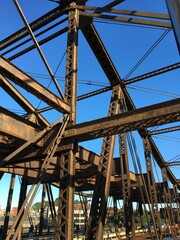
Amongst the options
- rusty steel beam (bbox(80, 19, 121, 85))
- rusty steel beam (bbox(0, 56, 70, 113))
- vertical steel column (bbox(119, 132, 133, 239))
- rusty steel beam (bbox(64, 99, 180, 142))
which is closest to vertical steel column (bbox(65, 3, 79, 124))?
rusty steel beam (bbox(0, 56, 70, 113))

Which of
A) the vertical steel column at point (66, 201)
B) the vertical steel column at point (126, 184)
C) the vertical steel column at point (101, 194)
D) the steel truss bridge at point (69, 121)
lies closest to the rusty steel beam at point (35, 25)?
the steel truss bridge at point (69, 121)

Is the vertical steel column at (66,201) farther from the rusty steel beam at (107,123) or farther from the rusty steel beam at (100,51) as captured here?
the rusty steel beam at (100,51)

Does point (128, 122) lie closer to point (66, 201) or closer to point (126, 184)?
point (66, 201)

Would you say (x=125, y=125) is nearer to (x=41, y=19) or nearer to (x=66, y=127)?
(x=66, y=127)

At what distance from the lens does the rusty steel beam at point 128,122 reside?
7.74m

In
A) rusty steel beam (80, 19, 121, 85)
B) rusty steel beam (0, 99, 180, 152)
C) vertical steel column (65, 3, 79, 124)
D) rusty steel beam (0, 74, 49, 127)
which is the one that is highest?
rusty steel beam (80, 19, 121, 85)

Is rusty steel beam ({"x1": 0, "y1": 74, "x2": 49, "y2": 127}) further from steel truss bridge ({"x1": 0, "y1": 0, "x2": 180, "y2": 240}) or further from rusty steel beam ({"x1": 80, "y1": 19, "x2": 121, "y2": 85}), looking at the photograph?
rusty steel beam ({"x1": 80, "y1": 19, "x2": 121, "y2": 85})

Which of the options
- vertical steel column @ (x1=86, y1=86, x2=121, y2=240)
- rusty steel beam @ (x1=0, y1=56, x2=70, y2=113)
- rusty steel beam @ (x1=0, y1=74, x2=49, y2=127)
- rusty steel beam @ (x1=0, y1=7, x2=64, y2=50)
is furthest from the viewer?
rusty steel beam @ (x1=0, y1=7, x2=64, y2=50)

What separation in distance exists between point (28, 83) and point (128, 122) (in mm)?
3307

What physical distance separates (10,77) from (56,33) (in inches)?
252

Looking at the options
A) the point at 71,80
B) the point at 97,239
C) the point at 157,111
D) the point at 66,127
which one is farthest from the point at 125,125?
the point at 97,239

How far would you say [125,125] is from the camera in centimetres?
825

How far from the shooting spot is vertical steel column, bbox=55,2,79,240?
7930 millimetres

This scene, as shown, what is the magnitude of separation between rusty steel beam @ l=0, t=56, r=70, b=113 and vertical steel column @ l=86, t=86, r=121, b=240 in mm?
3322
